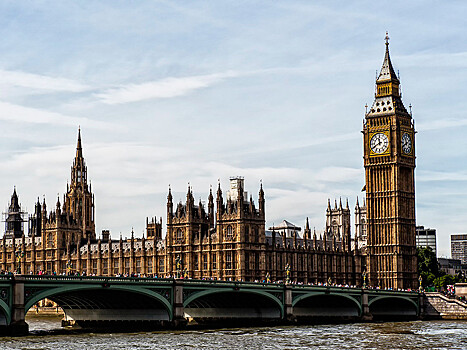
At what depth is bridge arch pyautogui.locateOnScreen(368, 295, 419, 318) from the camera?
130 metres

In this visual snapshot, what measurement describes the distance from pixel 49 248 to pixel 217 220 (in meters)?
49.8

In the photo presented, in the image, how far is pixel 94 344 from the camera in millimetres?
78125

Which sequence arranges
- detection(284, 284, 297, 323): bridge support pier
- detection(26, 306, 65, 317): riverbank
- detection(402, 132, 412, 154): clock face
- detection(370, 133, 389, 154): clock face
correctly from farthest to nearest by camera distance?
detection(402, 132, 412, 154): clock face < detection(370, 133, 389, 154): clock face < detection(26, 306, 65, 317): riverbank < detection(284, 284, 297, 323): bridge support pier

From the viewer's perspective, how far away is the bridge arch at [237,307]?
4186 inches

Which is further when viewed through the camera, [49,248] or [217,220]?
[49,248]

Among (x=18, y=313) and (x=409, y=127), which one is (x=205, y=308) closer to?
(x=18, y=313)

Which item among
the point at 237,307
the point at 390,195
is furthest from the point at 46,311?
the point at 237,307

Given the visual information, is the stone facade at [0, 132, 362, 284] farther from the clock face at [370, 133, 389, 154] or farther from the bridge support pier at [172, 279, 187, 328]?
the bridge support pier at [172, 279, 187, 328]

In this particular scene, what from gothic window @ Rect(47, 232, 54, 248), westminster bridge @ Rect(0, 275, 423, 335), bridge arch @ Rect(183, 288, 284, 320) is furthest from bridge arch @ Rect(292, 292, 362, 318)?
gothic window @ Rect(47, 232, 54, 248)

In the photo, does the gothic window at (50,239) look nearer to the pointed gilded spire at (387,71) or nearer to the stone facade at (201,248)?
the stone facade at (201,248)

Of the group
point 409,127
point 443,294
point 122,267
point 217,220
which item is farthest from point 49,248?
point 443,294

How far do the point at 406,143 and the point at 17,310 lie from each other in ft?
333

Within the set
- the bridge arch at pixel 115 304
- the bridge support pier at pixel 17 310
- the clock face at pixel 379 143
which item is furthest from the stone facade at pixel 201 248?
the bridge support pier at pixel 17 310

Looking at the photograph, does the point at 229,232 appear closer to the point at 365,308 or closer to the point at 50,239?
the point at 365,308
